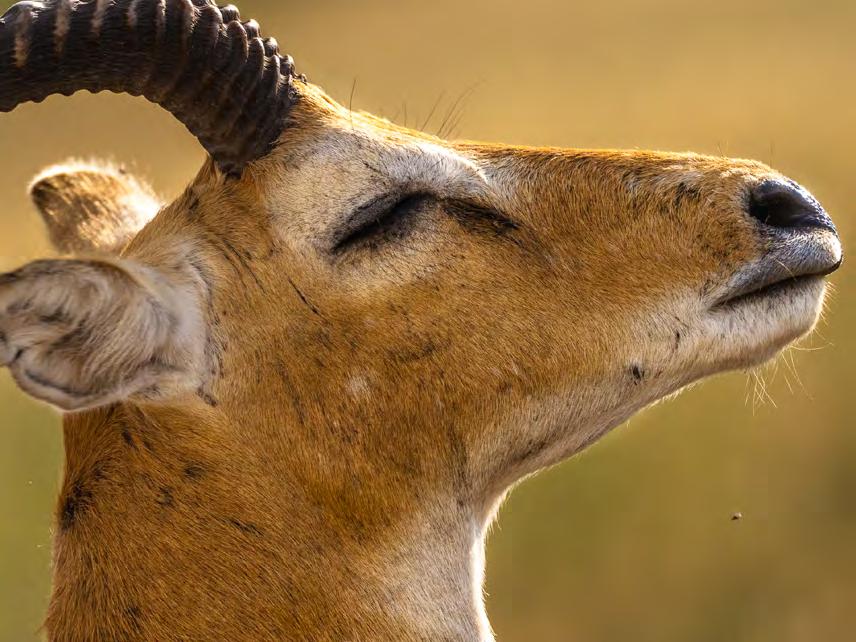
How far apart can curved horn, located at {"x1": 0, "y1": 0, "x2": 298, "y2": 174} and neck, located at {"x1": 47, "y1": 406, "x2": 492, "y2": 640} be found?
1060mm

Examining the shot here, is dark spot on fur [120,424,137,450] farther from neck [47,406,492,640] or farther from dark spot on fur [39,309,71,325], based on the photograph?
dark spot on fur [39,309,71,325]

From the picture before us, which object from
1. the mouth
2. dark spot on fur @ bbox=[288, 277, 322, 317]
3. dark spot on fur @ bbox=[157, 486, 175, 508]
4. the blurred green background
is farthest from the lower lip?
dark spot on fur @ bbox=[157, 486, 175, 508]

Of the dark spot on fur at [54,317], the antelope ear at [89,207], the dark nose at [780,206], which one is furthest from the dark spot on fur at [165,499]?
the dark nose at [780,206]

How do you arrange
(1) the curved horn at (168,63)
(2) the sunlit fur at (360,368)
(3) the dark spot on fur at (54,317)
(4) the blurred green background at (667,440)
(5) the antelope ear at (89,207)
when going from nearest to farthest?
(3) the dark spot on fur at (54,317) → (1) the curved horn at (168,63) → (2) the sunlit fur at (360,368) → (5) the antelope ear at (89,207) → (4) the blurred green background at (667,440)

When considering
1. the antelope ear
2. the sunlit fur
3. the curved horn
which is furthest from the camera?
the antelope ear

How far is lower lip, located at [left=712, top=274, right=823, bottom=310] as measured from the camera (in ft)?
15.3

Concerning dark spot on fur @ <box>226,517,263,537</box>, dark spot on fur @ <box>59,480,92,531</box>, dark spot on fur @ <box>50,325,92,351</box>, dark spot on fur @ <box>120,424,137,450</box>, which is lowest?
dark spot on fur @ <box>226,517,263,537</box>

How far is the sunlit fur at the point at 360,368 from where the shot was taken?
439 centimetres

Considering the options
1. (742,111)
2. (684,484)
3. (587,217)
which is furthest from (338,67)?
(587,217)

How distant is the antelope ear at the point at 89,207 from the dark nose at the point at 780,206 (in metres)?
2.64

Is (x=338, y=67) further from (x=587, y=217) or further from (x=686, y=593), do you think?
(x=587, y=217)

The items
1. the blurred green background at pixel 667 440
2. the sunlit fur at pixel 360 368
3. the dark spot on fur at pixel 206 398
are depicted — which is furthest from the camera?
the blurred green background at pixel 667 440

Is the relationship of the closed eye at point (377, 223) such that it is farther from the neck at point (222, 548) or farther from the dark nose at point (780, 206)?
the dark nose at point (780, 206)

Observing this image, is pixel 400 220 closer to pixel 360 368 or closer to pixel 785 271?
pixel 360 368
